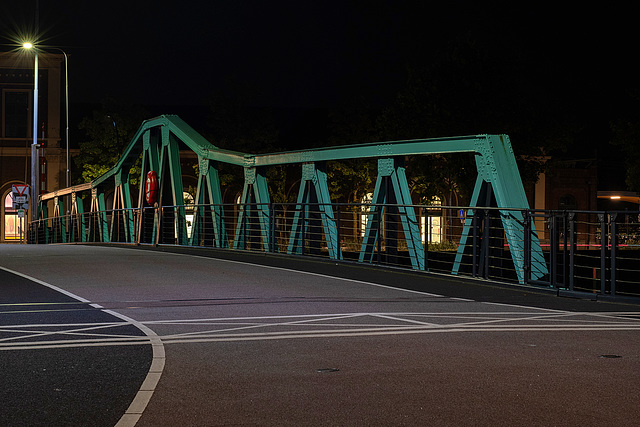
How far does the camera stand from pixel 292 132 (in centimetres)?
6525

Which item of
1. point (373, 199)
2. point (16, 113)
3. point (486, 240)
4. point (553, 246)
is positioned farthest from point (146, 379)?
point (16, 113)

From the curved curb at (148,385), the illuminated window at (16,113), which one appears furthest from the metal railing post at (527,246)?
the illuminated window at (16,113)

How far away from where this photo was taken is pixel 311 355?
6.76 meters

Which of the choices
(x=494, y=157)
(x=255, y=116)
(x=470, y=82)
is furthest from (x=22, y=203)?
(x=494, y=157)

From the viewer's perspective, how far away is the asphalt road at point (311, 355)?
4996mm

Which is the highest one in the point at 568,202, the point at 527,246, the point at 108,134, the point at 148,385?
the point at 108,134

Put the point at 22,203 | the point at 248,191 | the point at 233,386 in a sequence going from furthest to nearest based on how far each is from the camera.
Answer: the point at 22,203, the point at 248,191, the point at 233,386

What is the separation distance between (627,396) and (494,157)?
27.0 feet

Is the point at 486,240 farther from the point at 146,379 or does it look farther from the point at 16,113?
the point at 16,113

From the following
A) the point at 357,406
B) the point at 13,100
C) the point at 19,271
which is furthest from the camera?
the point at 13,100

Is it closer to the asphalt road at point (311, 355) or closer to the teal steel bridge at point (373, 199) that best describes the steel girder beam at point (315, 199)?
the teal steel bridge at point (373, 199)

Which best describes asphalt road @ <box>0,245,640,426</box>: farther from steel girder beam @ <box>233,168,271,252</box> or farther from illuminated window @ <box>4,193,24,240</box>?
illuminated window @ <box>4,193,24,240</box>

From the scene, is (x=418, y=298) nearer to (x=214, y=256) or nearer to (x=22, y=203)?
(x=214, y=256)

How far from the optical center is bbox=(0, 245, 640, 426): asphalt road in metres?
5.00
